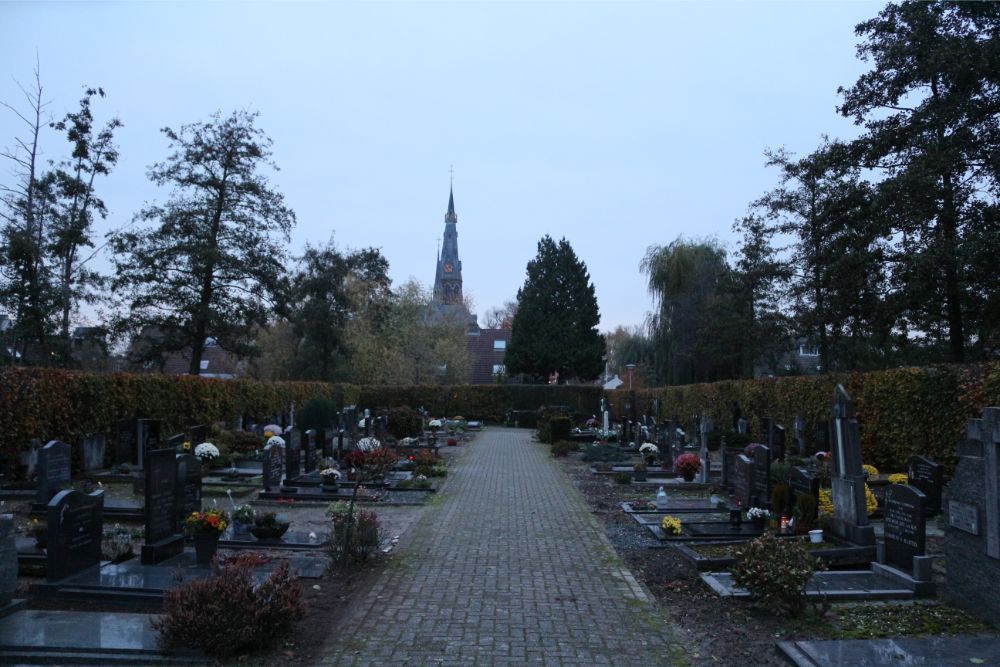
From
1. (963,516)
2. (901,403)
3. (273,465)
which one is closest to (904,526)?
(963,516)

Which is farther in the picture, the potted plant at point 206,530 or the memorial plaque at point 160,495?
the memorial plaque at point 160,495

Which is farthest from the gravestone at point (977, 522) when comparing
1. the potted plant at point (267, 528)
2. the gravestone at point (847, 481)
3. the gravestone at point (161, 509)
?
the gravestone at point (161, 509)

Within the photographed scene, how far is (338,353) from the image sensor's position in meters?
47.6

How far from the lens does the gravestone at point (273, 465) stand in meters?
15.4

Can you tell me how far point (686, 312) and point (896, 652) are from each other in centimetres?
3441

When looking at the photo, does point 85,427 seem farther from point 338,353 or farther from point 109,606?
point 338,353

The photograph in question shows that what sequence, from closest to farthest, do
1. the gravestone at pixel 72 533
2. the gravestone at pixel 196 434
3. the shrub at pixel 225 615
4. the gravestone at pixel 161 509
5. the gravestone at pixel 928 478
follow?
the shrub at pixel 225 615 < the gravestone at pixel 72 533 < the gravestone at pixel 161 509 < the gravestone at pixel 928 478 < the gravestone at pixel 196 434

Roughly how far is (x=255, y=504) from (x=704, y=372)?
103ft

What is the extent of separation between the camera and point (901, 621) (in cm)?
673

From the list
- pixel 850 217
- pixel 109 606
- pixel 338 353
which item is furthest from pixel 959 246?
pixel 338 353

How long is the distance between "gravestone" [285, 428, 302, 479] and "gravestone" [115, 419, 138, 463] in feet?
13.6

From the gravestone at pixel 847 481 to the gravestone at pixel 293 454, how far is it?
11.4 metres

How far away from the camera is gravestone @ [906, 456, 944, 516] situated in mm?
11125

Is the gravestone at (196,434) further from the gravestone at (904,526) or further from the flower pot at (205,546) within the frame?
the gravestone at (904,526)
